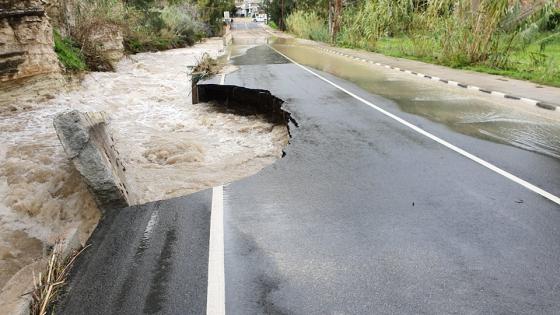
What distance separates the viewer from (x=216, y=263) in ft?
12.2

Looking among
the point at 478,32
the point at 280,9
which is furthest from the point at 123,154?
the point at 280,9

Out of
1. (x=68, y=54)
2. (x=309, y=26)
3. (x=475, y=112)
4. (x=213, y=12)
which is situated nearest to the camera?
(x=475, y=112)

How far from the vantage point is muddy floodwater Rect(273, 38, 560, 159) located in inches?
291

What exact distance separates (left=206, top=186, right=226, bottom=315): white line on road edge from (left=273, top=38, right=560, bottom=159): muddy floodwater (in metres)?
5.10

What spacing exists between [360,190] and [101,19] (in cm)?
1736

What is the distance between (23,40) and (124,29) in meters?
13.3

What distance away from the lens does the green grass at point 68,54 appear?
13945mm

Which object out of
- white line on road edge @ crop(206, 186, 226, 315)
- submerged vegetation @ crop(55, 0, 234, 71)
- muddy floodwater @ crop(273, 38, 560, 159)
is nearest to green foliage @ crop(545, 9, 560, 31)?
muddy floodwater @ crop(273, 38, 560, 159)

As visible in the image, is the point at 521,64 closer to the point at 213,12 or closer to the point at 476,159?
the point at 476,159

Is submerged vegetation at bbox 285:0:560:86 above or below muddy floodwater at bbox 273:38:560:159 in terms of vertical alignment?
above

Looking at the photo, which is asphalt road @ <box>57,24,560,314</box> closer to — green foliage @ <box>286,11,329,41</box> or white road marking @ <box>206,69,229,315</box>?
white road marking @ <box>206,69,229,315</box>

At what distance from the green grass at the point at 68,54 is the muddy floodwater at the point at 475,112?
9.54m

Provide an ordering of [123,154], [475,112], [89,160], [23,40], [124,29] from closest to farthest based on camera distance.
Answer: [89,160] < [123,154] < [475,112] < [23,40] < [124,29]

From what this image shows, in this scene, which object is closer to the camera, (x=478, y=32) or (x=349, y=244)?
(x=349, y=244)
